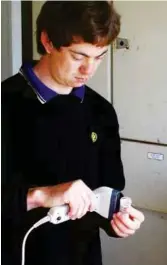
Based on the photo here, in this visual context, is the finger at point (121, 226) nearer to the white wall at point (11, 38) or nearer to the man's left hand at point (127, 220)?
the man's left hand at point (127, 220)

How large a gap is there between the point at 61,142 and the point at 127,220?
8.0 inches

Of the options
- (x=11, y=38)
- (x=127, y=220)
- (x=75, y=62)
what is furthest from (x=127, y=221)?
(x=11, y=38)

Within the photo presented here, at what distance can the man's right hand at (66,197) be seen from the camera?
877 mm

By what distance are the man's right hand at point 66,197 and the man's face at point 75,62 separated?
207 millimetres

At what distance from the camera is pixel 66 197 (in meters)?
0.88

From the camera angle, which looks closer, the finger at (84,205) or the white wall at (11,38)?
the finger at (84,205)

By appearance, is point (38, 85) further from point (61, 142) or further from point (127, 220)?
point (127, 220)

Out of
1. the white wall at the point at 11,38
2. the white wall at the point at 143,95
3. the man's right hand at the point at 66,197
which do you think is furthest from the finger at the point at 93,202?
the white wall at the point at 143,95

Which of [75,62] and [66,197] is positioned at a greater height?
[75,62]

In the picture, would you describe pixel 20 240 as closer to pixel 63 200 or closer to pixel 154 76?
pixel 63 200

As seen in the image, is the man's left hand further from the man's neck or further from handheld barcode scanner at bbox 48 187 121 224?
the man's neck

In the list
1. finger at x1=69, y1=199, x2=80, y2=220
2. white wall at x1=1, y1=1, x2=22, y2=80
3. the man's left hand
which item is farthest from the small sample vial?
white wall at x1=1, y1=1, x2=22, y2=80

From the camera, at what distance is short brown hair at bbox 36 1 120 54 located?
912mm

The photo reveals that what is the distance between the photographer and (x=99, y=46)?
95 cm
